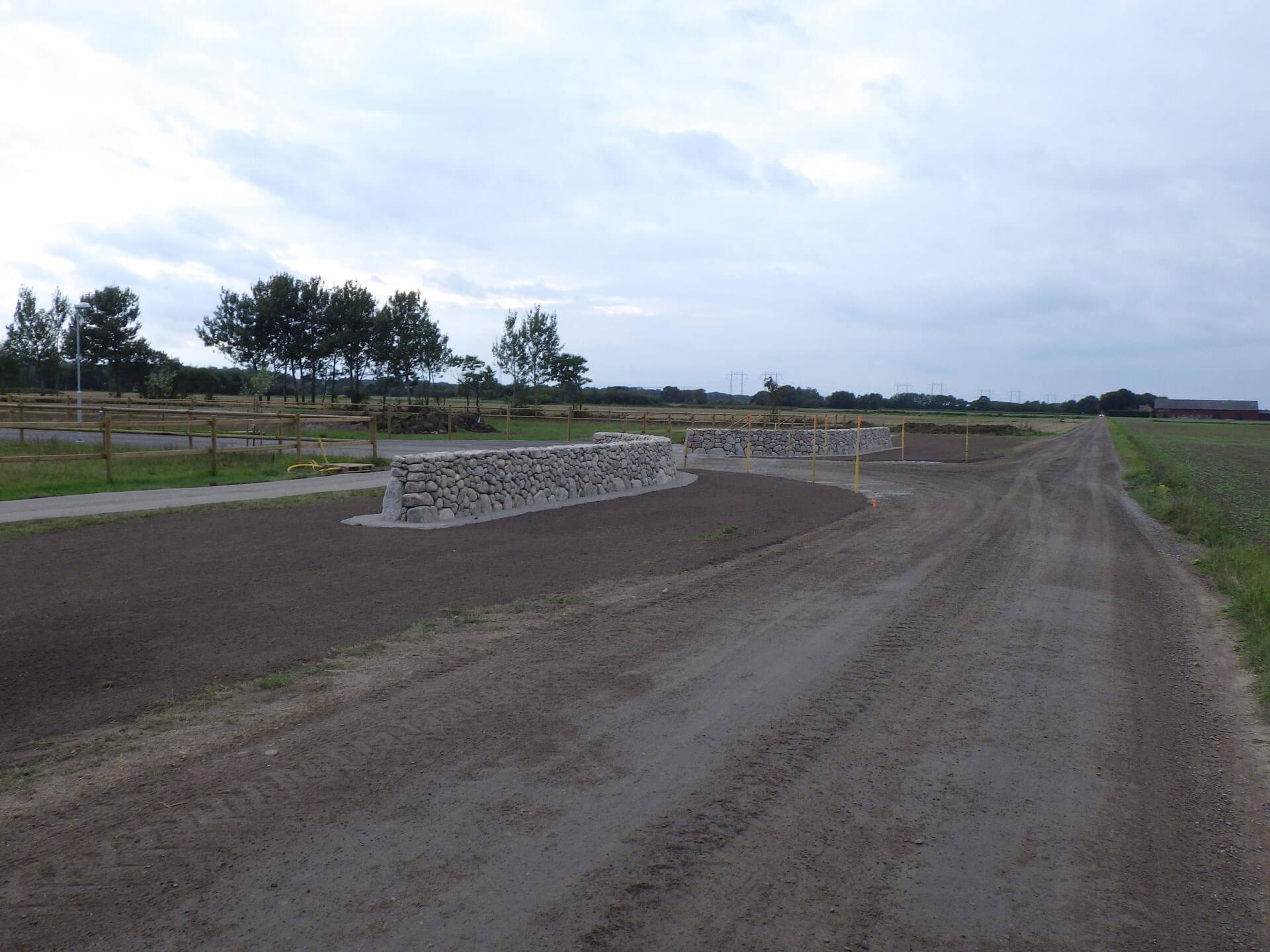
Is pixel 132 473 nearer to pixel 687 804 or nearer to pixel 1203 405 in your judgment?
pixel 687 804

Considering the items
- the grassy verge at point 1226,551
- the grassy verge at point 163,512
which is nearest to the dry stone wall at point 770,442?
the grassy verge at point 1226,551

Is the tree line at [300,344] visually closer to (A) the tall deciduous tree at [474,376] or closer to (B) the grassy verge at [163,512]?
(A) the tall deciduous tree at [474,376]

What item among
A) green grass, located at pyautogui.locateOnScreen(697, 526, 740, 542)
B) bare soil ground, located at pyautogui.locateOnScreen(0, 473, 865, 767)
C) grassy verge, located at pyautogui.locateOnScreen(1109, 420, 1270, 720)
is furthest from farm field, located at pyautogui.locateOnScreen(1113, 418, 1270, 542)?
bare soil ground, located at pyautogui.locateOnScreen(0, 473, 865, 767)

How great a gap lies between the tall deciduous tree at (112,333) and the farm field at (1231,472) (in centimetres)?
6948

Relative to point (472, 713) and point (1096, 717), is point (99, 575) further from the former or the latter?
point (1096, 717)

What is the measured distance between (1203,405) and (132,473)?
659ft

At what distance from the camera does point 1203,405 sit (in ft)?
571

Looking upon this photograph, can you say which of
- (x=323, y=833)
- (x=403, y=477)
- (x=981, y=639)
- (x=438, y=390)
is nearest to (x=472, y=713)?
(x=323, y=833)

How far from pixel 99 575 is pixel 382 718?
17.6 feet

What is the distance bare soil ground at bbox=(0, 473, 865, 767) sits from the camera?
5832 millimetres

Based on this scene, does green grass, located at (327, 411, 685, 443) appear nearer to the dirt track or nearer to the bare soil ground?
the bare soil ground

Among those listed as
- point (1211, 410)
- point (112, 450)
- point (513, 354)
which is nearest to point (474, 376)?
point (513, 354)

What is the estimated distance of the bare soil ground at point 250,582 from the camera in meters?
5.83

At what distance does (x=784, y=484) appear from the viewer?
21.3 metres
